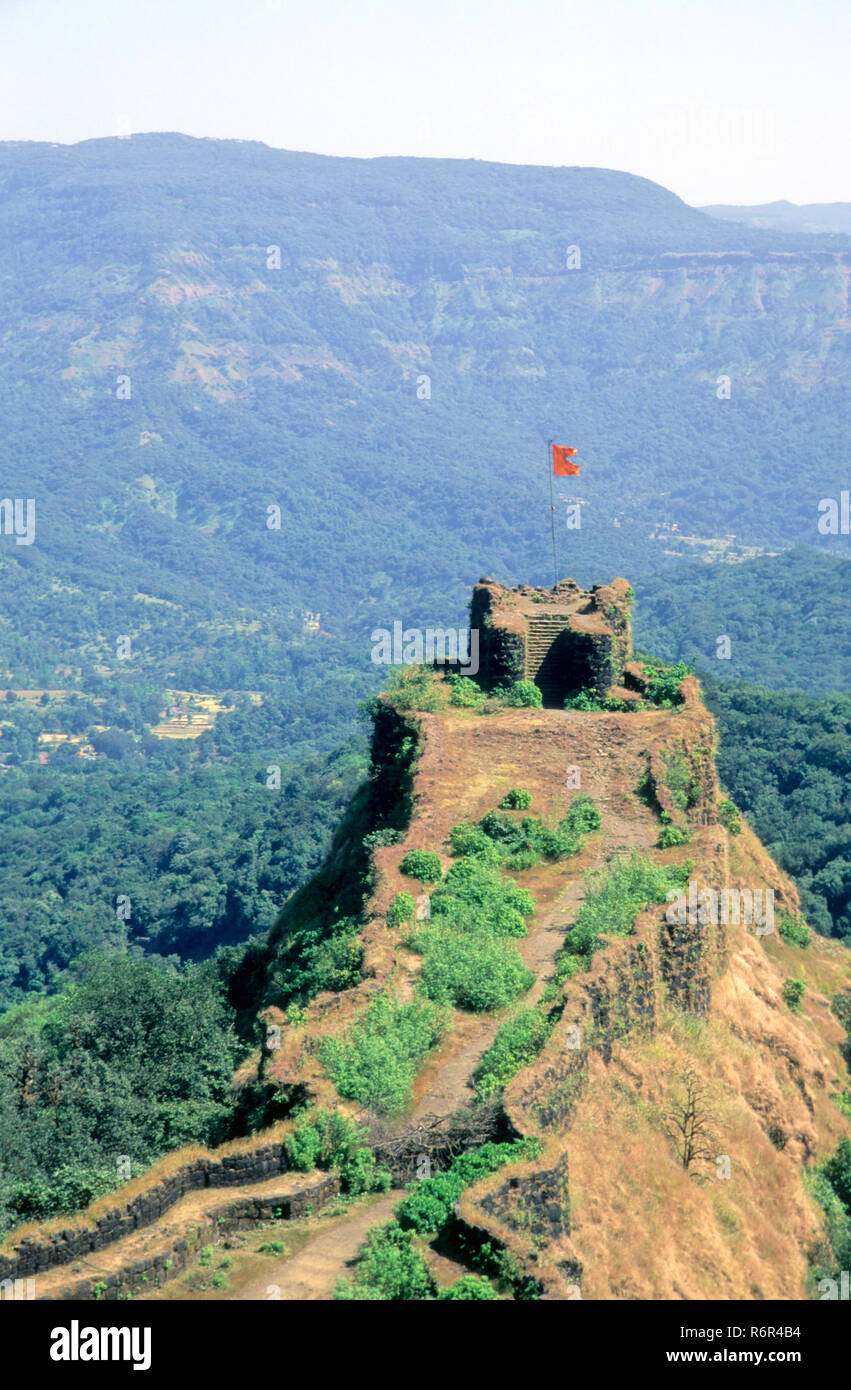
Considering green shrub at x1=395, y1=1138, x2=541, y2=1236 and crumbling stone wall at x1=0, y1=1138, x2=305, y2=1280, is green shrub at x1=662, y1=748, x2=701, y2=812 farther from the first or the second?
crumbling stone wall at x1=0, y1=1138, x2=305, y2=1280

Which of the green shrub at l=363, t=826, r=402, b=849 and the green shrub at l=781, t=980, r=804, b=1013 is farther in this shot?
the green shrub at l=781, t=980, r=804, b=1013

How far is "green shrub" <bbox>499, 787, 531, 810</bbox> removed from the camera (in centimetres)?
3241

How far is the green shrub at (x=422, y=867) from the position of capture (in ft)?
96.4

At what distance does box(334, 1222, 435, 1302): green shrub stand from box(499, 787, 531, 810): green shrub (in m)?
13.6

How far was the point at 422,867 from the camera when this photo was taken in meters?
29.5

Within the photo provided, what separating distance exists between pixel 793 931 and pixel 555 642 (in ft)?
28.3

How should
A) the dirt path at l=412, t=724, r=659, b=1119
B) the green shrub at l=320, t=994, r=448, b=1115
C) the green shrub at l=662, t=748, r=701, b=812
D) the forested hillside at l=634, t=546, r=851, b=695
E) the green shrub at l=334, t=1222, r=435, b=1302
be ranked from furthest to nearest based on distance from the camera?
the forested hillside at l=634, t=546, r=851, b=695
the green shrub at l=662, t=748, r=701, b=812
the dirt path at l=412, t=724, r=659, b=1119
the green shrub at l=320, t=994, r=448, b=1115
the green shrub at l=334, t=1222, r=435, b=1302

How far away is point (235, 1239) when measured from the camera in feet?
65.6

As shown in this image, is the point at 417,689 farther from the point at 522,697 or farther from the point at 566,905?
the point at 566,905

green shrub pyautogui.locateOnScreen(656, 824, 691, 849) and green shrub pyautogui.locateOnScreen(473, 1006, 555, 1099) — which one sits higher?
green shrub pyautogui.locateOnScreen(656, 824, 691, 849)

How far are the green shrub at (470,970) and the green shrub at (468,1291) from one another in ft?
24.6

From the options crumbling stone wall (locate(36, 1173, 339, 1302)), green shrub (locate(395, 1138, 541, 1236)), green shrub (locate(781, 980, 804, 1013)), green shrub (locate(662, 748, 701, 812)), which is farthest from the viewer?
green shrub (locate(662, 748, 701, 812))

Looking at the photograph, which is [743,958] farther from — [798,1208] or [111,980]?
[111,980]

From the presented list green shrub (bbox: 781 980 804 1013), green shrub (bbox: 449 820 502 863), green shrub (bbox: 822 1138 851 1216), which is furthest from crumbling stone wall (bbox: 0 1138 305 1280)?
green shrub (bbox: 781 980 804 1013)
